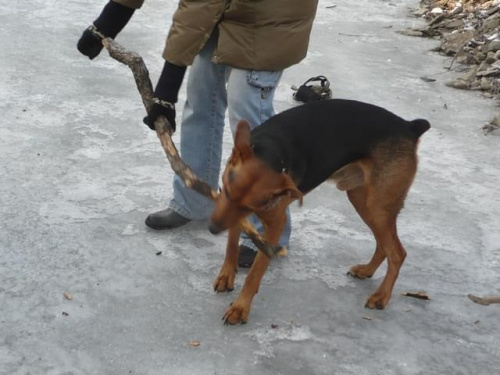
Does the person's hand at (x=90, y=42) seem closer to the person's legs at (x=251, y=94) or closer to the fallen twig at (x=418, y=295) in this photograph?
the person's legs at (x=251, y=94)

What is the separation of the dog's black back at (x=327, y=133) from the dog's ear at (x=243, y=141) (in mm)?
247

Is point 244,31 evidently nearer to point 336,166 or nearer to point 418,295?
point 336,166

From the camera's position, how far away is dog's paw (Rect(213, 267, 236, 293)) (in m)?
3.67

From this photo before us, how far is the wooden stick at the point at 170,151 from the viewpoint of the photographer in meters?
3.17

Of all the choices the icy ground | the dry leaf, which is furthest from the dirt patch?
the dry leaf

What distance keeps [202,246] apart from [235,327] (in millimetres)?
750

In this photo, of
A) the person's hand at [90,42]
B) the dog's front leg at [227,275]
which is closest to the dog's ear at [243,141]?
the dog's front leg at [227,275]

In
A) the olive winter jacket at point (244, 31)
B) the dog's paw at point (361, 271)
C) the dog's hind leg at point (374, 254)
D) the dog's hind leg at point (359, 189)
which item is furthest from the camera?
the dog's paw at point (361, 271)

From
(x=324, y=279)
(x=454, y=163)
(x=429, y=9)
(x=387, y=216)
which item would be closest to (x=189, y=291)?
(x=324, y=279)

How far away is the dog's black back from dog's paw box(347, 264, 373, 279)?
0.66m

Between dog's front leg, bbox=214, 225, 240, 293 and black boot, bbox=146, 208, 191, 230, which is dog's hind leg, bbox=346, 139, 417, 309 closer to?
dog's front leg, bbox=214, 225, 240, 293

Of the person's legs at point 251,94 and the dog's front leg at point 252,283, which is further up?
the person's legs at point 251,94

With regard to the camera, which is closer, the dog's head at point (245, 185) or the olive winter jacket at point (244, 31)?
the dog's head at point (245, 185)

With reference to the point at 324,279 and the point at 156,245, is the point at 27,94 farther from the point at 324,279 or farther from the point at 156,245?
the point at 324,279
